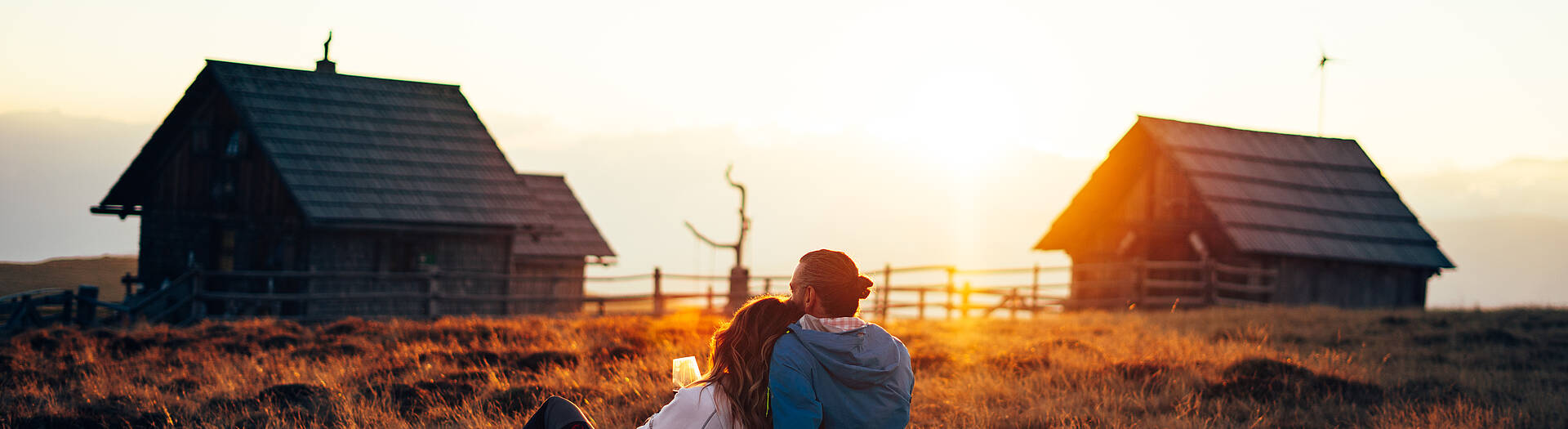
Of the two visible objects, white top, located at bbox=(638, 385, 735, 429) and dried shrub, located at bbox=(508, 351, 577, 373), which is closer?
white top, located at bbox=(638, 385, 735, 429)

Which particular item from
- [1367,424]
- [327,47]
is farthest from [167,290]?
[1367,424]

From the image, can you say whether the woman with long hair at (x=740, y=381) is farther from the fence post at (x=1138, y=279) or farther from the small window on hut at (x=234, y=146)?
the small window on hut at (x=234, y=146)

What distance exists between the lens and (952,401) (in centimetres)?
795

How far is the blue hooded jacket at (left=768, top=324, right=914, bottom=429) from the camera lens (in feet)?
13.2

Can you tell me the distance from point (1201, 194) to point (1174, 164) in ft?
3.36

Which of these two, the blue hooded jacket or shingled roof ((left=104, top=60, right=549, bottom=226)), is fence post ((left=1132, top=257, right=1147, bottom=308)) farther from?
the blue hooded jacket

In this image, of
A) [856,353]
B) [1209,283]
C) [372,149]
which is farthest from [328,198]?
[856,353]

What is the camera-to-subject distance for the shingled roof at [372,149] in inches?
871

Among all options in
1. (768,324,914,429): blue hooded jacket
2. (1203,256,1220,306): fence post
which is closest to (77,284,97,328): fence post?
(768,324,914,429): blue hooded jacket

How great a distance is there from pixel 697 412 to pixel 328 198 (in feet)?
64.4

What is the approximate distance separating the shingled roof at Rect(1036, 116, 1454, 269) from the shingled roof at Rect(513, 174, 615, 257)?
1304 cm

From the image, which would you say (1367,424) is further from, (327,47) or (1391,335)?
(327,47)

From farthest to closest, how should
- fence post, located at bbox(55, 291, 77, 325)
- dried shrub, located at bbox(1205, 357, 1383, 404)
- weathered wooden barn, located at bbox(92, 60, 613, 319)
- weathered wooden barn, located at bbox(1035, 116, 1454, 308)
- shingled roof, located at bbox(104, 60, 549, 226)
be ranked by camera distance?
weathered wooden barn, located at bbox(1035, 116, 1454, 308), shingled roof, located at bbox(104, 60, 549, 226), weathered wooden barn, located at bbox(92, 60, 613, 319), fence post, located at bbox(55, 291, 77, 325), dried shrub, located at bbox(1205, 357, 1383, 404)

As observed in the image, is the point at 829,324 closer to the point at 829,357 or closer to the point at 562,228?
the point at 829,357
